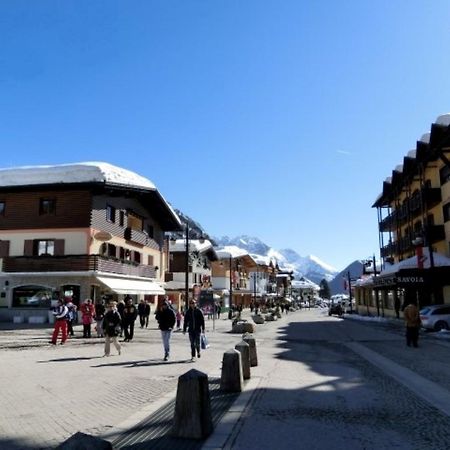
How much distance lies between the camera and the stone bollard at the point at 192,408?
6.25 m

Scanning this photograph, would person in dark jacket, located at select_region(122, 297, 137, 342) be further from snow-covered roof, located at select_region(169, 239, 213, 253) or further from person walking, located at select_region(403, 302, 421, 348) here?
snow-covered roof, located at select_region(169, 239, 213, 253)

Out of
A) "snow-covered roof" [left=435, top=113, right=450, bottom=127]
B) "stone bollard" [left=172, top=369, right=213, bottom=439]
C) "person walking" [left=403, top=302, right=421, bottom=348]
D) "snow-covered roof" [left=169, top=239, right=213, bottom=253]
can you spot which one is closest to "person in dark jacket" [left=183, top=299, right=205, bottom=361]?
"stone bollard" [left=172, top=369, right=213, bottom=439]

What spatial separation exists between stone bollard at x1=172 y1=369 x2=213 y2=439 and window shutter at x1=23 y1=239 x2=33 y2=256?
31.1 m

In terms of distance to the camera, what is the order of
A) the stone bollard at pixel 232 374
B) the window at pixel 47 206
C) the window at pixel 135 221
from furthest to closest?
1. the window at pixel 135 221
2. the window at pixel 47 206
3. the stone bollard at pixel 232 374

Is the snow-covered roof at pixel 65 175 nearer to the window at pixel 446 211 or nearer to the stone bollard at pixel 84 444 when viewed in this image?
the window at pixel 446 211

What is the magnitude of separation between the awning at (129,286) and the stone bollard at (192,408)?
27088 millimetres

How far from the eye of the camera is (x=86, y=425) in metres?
7.03

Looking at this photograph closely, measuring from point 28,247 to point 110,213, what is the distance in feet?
20.6

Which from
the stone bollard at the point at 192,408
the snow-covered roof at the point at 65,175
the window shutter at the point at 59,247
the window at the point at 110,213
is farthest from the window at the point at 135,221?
the stone bollard at the point at 192,408

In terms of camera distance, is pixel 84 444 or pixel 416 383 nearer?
pixel 84 444

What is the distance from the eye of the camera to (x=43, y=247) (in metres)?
34.9

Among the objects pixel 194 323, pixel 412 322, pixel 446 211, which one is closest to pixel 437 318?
pixel 412 322

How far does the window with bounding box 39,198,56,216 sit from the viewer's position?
3509cm

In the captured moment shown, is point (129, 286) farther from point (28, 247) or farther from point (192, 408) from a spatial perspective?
point (192, 408)
